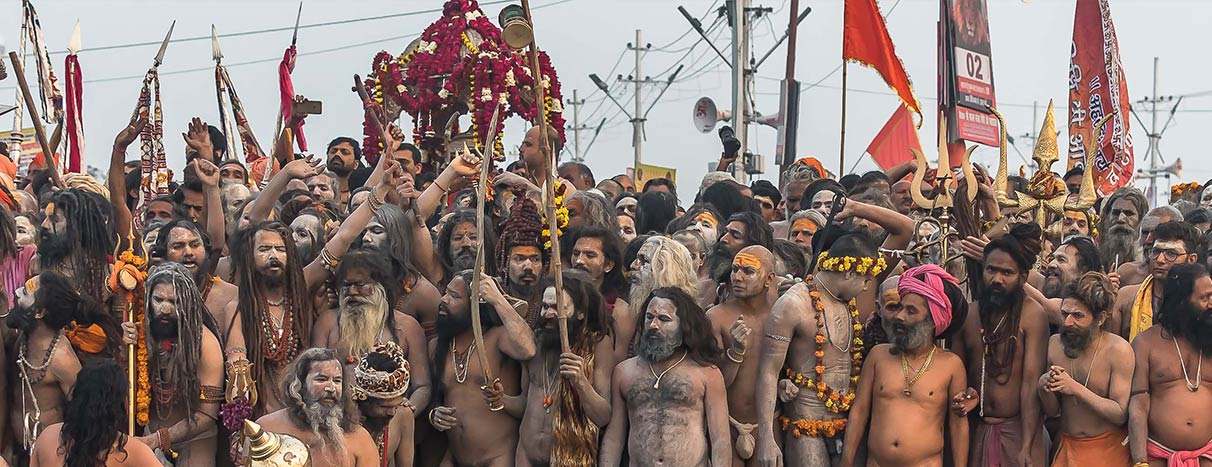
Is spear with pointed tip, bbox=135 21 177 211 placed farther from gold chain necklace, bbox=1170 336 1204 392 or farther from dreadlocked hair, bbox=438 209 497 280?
gold chain necklace, bbox=1170 336 1204 392

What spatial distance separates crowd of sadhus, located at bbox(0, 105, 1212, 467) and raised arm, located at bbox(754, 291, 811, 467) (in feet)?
0.04

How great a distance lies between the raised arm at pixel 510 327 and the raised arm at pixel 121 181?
6.03 ft

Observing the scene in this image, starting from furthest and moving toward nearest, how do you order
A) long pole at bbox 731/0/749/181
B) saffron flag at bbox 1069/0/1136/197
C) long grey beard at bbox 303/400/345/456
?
long pole at bbox 731/0/749/181 → saffron flag at bbox 1069/0/1136/197 → long grey beard at bbox 303/400/345/456

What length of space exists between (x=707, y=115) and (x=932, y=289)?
57.5 feet

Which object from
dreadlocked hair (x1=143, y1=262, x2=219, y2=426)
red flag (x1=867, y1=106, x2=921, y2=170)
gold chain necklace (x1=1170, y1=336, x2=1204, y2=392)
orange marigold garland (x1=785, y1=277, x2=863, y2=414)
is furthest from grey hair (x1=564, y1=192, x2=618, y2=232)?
red flag (x1=867, y1=106, x2=921, y2=170)

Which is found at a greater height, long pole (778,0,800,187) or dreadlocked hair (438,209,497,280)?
long pole (778,0,800,187)

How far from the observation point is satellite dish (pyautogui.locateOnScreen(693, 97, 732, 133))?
85.5ft

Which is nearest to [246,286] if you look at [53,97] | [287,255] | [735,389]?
[287,255]

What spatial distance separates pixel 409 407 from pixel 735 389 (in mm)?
1633

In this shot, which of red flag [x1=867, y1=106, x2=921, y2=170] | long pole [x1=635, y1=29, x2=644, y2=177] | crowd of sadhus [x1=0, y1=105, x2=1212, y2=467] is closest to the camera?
crowd of sadhus [x1=0, y1=105, x2=1212, y2=467]

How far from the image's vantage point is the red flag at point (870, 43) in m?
14.9

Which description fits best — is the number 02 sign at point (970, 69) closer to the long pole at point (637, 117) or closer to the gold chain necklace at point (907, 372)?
the gold chain necklace at point (907, 372)

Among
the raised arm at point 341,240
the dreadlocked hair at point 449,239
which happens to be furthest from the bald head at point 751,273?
the raised arm at point 341,240

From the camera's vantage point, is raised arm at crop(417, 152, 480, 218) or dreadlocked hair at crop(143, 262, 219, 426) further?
raised arm at crop(417, 152, 480, 218)
